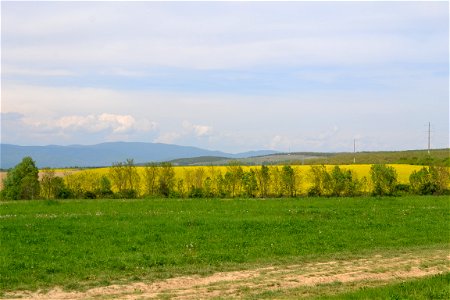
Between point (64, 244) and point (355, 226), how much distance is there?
12835 millimetres

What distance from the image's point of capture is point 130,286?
13703 millimetres

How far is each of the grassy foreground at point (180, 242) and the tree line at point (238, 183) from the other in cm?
2047

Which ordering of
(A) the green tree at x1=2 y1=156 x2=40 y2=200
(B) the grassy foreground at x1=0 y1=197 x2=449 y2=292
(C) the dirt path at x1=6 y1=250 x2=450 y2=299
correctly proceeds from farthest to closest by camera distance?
(A) the green tree at x1=2 y1=156 x2=40 y2=200 → (B) the grassy foreground at x1=0 y1=197 x2=449 y2=292 → (C) the dirt path at x1=6 y1=250 x2=450 y2=299

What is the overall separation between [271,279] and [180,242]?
680cm

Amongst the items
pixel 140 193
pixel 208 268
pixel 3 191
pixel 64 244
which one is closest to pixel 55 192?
pixel 3 191

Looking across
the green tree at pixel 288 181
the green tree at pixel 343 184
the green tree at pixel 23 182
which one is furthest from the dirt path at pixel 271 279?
the green tree at pixel 23 182

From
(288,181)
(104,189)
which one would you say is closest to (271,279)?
(288,181)

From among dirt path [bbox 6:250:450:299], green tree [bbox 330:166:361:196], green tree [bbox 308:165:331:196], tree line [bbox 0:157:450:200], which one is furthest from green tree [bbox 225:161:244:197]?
dirt path [bbox 6:250:450:299]

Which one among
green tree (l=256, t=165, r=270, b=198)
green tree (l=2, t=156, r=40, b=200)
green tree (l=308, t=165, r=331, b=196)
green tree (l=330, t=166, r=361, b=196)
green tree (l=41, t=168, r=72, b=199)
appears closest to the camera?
green tree (l=2, t=156, r=40, b=200)

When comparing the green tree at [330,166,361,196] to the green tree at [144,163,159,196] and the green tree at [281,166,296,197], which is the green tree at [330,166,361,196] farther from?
the green tree at [144,163,159,196]

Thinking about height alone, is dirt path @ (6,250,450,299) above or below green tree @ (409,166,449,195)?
below

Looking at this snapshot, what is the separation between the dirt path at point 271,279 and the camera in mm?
12820

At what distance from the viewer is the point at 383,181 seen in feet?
171

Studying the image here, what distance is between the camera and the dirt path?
12820 mm
